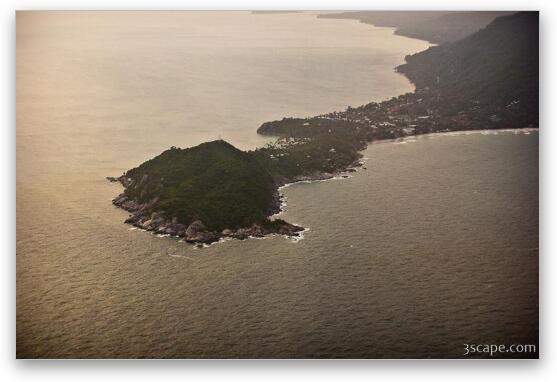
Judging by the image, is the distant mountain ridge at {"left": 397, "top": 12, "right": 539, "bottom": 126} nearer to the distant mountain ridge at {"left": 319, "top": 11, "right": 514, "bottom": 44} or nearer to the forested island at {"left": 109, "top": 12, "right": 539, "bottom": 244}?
the forested island at {"left": 109, "top": 12, "right": 539, "bottom": 244}

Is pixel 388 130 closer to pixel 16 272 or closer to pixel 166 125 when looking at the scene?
pixel 166 125

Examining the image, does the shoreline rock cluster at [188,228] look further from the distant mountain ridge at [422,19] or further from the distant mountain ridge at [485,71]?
the distant mountain ridge at [485,71]

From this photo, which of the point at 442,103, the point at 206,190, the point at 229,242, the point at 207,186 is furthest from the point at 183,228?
the point at 442,103

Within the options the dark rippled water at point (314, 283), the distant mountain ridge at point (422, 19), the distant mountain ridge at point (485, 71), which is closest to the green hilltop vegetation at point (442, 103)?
the distant mountain ridge at point (485, 71)

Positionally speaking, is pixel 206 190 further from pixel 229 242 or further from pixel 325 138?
pixel 325 138

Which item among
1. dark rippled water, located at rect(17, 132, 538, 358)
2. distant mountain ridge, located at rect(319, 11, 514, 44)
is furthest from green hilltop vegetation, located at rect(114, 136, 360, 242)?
distant mountain ridge, located at rect(319, 11, 514, 44)
